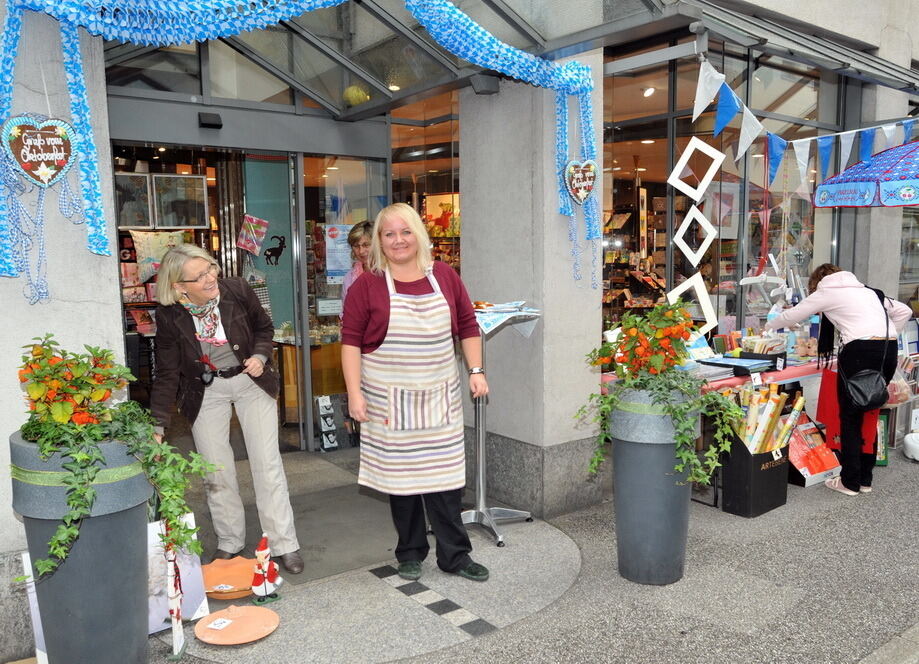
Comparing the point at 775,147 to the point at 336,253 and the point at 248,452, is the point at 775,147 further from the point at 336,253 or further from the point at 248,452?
the point at 248,452

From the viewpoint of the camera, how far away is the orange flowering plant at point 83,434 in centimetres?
269

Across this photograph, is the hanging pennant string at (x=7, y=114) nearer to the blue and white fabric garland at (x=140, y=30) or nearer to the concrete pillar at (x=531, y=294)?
the blue and white fabric garland at (x=140, y=30)

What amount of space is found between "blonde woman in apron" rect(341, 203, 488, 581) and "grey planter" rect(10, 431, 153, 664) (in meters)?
1.16

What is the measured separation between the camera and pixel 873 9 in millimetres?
8047

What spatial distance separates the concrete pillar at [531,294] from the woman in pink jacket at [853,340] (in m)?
1.76

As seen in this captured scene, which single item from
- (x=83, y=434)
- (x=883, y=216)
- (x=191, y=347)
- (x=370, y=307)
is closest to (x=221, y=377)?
(x=191, y=347)

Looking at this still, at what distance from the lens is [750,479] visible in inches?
195

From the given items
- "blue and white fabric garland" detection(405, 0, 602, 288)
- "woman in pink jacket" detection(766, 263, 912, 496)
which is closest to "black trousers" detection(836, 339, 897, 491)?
"woman in pink jacket" detection(766, 263, 912, 496)

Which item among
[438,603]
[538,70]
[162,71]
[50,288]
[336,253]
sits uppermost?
[162,71]

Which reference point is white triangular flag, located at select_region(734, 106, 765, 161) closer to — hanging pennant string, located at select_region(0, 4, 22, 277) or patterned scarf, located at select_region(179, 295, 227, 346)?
patterned scarf, located at select_region(179, 295, 227, 346)

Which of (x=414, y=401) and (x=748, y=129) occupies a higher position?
(x=748, y=129)

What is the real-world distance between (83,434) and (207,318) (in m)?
1.25

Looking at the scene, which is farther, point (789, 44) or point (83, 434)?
point (789, 44)

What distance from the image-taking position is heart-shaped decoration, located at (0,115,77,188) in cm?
319
